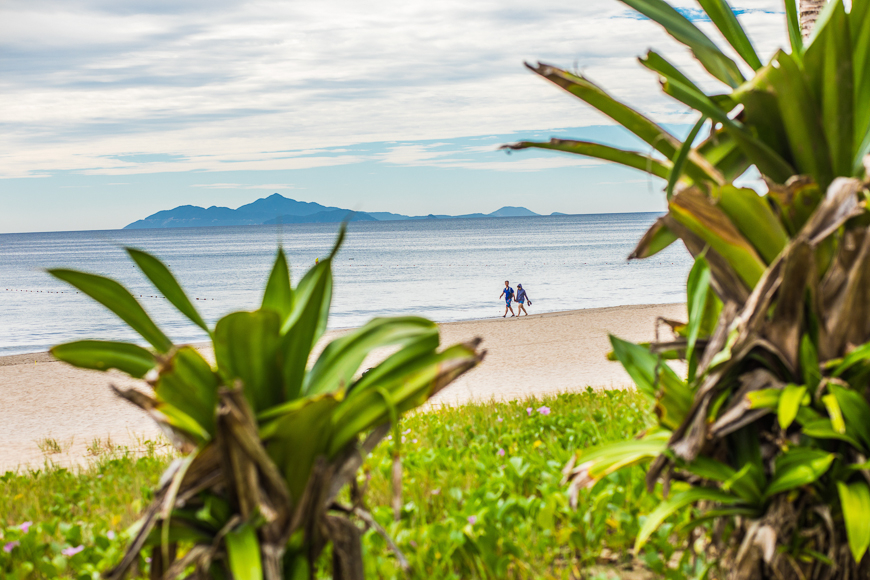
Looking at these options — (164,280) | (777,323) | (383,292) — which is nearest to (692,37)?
(777,323)

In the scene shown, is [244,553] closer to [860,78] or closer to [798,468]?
[798,468]

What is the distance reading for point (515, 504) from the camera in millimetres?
2824

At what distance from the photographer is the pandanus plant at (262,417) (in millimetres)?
1632

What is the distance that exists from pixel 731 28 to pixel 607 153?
64cm

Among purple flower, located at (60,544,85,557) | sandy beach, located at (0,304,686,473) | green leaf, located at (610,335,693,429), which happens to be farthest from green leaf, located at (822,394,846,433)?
sandy beach, located at (0,304,686,473)

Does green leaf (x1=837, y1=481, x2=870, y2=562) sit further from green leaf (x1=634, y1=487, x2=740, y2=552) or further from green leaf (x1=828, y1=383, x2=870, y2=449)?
green leaf (x1=634, y1=487, x2=740, y2=552)

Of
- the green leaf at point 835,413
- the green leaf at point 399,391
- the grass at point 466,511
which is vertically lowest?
the grass at point 466,511

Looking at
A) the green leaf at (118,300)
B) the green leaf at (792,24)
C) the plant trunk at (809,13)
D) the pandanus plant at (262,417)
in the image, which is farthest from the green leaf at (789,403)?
the plant trunk at (809,13)

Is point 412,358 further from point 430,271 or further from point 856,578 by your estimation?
point 430,271

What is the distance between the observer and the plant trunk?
3.05 meters

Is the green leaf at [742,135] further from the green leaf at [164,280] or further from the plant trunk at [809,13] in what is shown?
the green leaf at [164,280]

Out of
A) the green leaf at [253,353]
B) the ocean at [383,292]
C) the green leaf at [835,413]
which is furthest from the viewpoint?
the ocean at [383,292]

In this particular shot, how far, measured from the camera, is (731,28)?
2.33 m

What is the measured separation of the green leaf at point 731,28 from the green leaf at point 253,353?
1.84m
